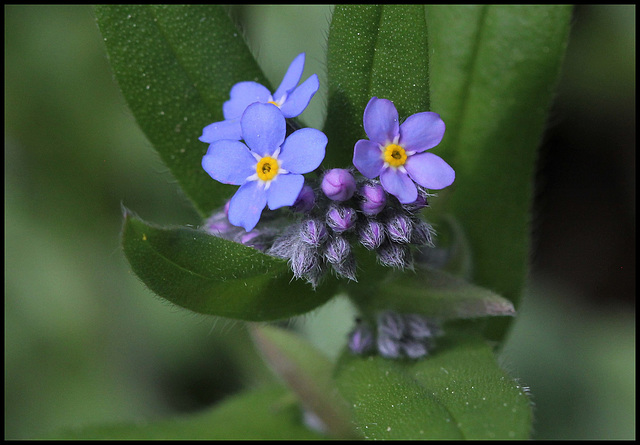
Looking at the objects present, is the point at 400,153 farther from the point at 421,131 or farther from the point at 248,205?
the point at 248,205

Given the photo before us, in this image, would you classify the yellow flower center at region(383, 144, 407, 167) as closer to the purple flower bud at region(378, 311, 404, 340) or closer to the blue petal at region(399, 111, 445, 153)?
the blue petal at region(399, 111, 445, 153)

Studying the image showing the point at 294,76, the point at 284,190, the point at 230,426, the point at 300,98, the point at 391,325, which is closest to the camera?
the point at 284,190

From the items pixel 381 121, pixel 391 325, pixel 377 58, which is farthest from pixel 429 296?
pixel 377 58

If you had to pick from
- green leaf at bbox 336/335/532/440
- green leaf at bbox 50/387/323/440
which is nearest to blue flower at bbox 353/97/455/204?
green leaf at bbox 336/335/532/440

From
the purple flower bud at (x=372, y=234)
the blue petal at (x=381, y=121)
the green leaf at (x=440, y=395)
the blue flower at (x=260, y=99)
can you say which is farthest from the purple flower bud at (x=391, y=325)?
the blue flower at (x=260, y=99)

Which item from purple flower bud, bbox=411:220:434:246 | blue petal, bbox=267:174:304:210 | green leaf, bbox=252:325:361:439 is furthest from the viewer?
green leaf, bbox=252:325:361:439

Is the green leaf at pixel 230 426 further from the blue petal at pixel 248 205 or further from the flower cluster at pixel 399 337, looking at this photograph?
the blue petal at pixel 248 205
